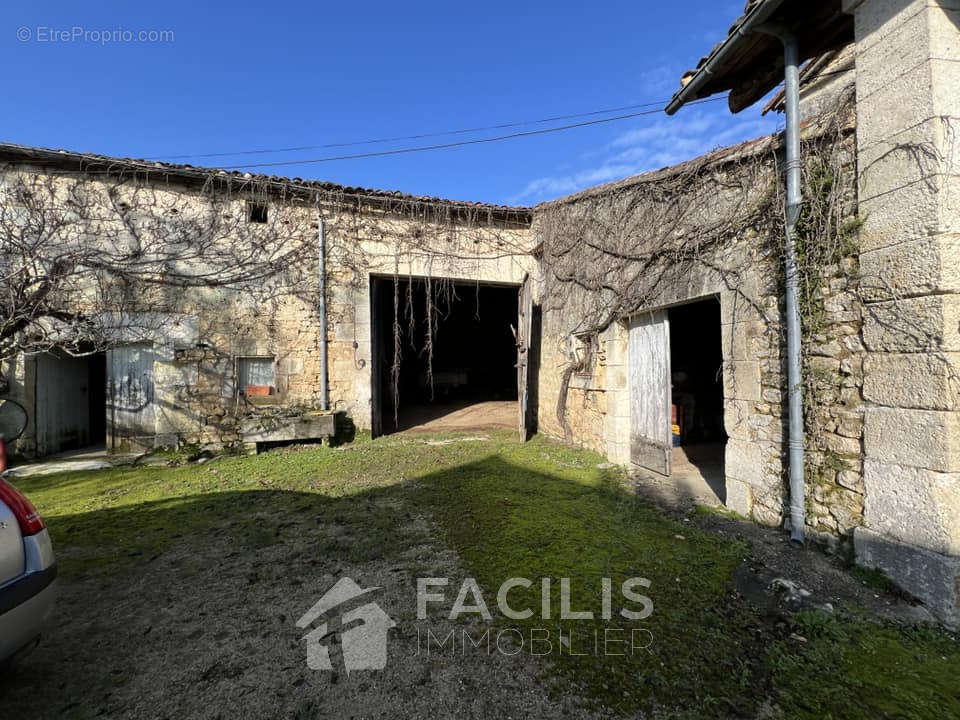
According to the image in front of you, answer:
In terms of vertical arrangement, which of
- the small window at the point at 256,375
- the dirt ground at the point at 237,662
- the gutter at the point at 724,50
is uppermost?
the gutter at the point at 724,50

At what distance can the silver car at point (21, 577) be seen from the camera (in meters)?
1.75

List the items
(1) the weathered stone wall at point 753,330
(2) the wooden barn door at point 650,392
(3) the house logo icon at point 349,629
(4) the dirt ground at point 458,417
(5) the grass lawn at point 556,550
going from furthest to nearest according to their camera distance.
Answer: (4) the dirt ground at point 458,417
(2) the wooden barn door at point 650,392
(1) the weathered stone wall at point 753,330
(3) the house logo icon at point 349,629
(5) the grass lawn at point 556,550

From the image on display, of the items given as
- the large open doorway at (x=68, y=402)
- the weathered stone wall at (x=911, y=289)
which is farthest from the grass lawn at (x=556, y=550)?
the large open doorway at (x=68, y=402)

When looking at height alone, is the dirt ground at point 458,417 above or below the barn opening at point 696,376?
Result: below

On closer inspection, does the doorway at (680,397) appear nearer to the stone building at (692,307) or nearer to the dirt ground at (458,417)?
the stone building at (692,307)

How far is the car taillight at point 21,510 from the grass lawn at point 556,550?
0.91 m

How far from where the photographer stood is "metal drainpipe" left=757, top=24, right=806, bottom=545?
3414 mm

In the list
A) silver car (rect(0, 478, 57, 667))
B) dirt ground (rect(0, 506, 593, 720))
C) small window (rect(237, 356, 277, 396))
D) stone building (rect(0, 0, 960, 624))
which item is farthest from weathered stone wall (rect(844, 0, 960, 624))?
small window (rect(237, 356, 277, 396))

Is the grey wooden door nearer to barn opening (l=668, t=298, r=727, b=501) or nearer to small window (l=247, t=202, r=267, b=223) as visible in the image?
small window (l=247, t=202, r=267, b=223)

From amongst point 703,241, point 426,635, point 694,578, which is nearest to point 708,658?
point 694,578

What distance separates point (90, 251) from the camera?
21.9ft

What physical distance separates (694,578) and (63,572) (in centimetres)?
476

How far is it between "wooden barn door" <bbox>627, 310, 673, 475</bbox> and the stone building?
0.03m

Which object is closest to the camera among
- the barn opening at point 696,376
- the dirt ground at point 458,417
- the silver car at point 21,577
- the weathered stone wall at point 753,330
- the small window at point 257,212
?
the silver car at point 21,577
